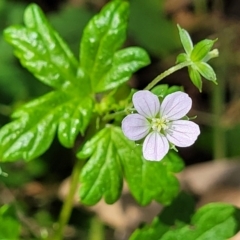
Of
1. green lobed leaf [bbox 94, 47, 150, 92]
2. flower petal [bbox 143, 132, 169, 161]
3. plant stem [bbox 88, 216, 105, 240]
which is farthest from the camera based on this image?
plant stem [bbox 88, 216, 105, 240]

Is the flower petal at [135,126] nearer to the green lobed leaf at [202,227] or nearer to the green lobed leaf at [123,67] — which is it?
the green lobed leaf at [123,67]

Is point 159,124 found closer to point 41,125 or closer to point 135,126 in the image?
point 135,126

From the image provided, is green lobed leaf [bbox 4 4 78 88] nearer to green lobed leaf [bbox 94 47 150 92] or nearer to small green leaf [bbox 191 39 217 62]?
green lobed leaf [bbox 94 47 150 92]

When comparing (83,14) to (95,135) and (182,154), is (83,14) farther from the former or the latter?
(95,135)

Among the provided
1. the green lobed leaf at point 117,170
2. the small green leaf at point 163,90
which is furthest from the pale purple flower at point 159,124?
the green lobed leaf at point 117,170

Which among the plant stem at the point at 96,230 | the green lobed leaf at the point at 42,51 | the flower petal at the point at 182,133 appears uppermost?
the green lobed leaf at the point at 42,51

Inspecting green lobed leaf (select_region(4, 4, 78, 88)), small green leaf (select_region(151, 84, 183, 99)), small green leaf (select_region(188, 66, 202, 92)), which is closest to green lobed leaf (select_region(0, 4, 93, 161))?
green lobed leaf (select_region(4, 4, 78, 88))
